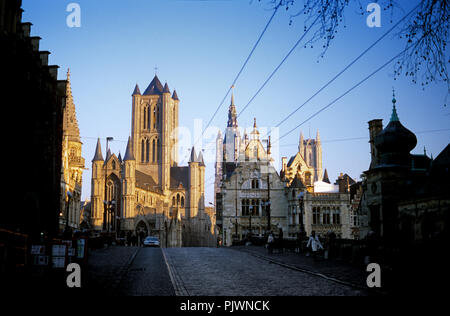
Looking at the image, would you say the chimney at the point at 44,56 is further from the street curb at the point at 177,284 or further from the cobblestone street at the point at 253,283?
the cobblestone street at the point at 253,283

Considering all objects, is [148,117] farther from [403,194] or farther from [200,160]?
[403,194]

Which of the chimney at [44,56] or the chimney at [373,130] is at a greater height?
the chimney at [44,56]

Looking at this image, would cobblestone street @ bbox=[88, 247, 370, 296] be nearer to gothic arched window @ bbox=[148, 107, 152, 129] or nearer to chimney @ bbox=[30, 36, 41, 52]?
chimney @ bbox=[30, 36, 41, 52]

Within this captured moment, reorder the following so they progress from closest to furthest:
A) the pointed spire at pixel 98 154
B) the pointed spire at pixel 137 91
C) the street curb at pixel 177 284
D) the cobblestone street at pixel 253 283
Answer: the street curb at pixel 177 284, the cobblestone street at pixel 253 283, the pointed spire at pixel 98 154, the pointed spire at pixel 137 91

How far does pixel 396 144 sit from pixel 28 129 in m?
18.7

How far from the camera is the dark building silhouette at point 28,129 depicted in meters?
19.5

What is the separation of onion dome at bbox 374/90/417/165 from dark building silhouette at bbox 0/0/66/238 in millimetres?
17592

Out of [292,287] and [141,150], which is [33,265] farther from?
[141,150]

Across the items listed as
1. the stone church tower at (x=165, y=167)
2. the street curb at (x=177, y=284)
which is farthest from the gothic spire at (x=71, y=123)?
the street curb at (x=177, y=284)

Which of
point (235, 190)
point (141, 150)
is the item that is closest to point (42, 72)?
point (235, 190)

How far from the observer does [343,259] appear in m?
23.0

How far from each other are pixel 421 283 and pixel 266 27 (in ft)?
25.7

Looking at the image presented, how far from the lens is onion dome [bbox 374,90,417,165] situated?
88.3ft

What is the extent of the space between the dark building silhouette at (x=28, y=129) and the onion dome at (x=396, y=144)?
693 inches
